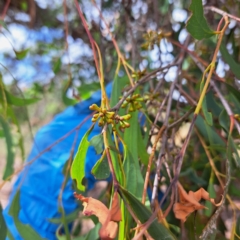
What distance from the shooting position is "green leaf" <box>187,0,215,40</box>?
43 centimetres

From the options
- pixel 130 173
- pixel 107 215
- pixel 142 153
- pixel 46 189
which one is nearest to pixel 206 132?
pixel 142 153

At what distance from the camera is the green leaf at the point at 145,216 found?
1.14ft

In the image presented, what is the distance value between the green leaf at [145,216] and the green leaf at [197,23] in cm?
22

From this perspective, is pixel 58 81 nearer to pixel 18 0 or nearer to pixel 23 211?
pixel 18 0

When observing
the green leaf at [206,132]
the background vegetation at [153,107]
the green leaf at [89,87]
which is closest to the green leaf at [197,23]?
the background vegetation at [153,107]

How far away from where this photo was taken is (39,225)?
1.06 meters

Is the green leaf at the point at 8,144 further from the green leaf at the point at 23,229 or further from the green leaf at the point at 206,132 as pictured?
the green leaf at the point at 206,132

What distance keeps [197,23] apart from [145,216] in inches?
9.4

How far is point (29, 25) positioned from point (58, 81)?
21.4 inches

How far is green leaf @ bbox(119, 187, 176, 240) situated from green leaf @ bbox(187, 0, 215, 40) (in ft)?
0.71

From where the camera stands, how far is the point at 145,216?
1.17ft

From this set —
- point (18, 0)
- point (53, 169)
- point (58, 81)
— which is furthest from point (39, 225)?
point (58, 81)

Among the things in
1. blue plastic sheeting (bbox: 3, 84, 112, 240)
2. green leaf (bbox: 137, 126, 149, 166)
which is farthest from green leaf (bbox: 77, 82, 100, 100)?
green leaf (bbox: 137, 126, 149, 166)

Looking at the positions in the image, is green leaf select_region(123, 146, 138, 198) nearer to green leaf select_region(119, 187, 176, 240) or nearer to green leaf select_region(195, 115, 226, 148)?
green leaf select_region(119, 187, 176, 240)
